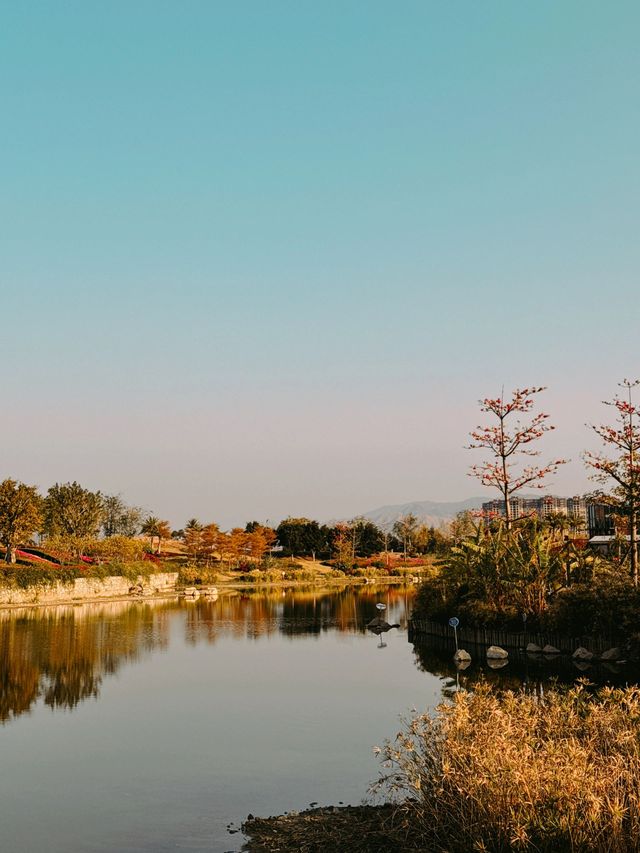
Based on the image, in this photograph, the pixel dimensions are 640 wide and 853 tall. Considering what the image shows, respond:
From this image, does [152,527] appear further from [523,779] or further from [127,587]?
[523,779]

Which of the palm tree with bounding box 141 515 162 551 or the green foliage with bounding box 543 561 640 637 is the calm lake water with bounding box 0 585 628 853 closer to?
the green foliage with bounding box 543 561 640 637

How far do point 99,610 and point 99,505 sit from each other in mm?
42594

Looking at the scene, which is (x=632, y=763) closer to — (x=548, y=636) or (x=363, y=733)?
(x=363, y=733)

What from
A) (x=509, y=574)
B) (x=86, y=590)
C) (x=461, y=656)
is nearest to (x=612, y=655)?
(x=461, y=656)

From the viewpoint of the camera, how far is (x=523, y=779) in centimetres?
869

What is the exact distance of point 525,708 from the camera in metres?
11.2

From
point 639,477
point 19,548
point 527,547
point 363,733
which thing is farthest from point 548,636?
point 19,548

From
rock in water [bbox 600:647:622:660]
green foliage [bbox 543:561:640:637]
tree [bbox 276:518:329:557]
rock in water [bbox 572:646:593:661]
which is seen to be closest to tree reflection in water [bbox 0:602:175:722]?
rock in water [bbox 572:646:593:661]

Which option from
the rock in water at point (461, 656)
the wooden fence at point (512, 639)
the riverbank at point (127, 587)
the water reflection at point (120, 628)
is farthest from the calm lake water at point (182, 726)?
the riverbank at point (127, 587)

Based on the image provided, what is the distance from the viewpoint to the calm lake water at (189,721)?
44.5 ft

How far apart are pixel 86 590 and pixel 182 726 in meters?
42.2

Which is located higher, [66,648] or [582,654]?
[582,654]

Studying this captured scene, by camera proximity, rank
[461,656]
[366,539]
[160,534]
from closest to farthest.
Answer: [461,656], [160,534], [366,539]

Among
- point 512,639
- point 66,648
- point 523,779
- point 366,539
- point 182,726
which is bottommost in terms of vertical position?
point 182,726
